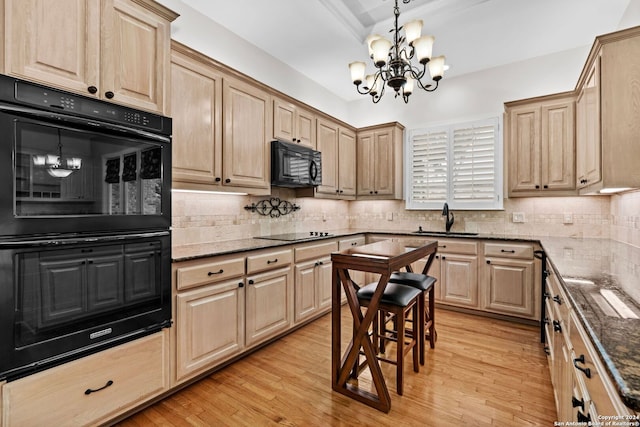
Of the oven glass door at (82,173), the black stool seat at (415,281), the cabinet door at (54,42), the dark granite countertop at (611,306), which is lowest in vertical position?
the black stool seat at (415,281)

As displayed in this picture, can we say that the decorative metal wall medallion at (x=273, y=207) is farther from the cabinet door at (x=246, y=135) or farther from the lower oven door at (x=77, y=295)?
the lower oven door at (x=77, y=295)

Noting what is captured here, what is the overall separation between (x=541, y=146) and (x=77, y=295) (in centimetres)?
443

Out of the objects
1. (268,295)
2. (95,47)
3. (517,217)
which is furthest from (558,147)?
(95,47)

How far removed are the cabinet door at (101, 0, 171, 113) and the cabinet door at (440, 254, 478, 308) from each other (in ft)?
11.2

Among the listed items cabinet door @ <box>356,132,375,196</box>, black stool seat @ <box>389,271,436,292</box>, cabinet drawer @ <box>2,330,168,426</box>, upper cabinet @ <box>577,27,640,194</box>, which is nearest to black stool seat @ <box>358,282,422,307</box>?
black stool seat @ <box>389,271,436,292</box>

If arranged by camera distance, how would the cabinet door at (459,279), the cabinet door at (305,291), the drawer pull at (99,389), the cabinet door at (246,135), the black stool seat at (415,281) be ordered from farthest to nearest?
the cabinet door at (459,279) < the cabinet door at (305,291) < the cabinet door at (246,135) < the black stool seat at (415,281) < the drawer pull at (99,389)

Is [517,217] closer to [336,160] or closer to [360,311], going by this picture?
[336,160]

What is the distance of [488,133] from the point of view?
13.4 ft

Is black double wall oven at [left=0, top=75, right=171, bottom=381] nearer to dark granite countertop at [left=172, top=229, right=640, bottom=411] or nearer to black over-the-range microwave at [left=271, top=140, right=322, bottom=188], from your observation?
dark granite countertop at [left=172, top=229, right=640, bottom=411]

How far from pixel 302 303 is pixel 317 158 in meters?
1.74

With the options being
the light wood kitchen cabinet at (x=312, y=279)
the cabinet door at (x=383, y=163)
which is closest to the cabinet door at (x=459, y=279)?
the cabinet door at (x=383, y=163)

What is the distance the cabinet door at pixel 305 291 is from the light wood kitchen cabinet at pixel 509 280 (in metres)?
1.96

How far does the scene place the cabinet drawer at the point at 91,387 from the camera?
1470 mm

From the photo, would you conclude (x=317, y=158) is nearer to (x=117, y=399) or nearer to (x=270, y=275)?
(x=270, y=275)
